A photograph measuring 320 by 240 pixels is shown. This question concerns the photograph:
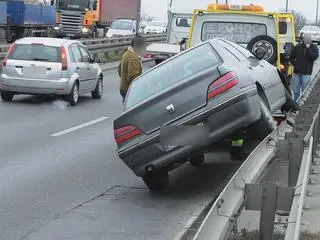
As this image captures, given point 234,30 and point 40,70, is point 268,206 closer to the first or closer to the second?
Result: point 234,30

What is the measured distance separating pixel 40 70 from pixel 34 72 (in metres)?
0.15

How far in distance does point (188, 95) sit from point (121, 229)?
66.1 inches

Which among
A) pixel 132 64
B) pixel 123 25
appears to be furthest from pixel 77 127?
pixel 123 25

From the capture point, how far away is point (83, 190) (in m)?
7.94

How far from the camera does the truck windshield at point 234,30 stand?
39.2 feet

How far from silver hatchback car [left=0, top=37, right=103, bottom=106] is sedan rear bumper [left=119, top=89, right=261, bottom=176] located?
29.8ft

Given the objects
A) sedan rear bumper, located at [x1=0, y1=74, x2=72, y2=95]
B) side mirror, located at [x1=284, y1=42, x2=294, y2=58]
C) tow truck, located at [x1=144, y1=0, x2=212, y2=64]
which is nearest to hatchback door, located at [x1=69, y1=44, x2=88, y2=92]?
sedan rear bumper, located at [x1=0, y1=74, x2=72, y2=95]

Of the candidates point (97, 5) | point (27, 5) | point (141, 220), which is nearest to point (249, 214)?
point (141, 220)

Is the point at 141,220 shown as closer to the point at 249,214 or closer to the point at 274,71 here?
the point at 249,214

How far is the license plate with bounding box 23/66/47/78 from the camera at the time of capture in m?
15.8

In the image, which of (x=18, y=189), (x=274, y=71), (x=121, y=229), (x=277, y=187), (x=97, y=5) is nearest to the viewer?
(x=277, y=187)

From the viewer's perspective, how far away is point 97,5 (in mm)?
48906

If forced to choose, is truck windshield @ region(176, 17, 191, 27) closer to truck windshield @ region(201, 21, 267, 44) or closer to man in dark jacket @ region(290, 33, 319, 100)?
man in dark jacket @ region(290, 33, 319, 100)

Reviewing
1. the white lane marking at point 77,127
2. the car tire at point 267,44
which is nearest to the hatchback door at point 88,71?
the white lane marking at point 77,127
